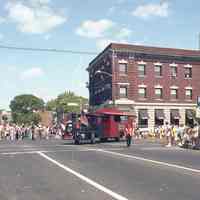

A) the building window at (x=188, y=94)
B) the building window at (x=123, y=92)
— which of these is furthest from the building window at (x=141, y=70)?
the building window at (x=188, y=94)

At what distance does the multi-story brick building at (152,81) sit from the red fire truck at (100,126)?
661 inches

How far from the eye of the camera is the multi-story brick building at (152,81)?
59.6m

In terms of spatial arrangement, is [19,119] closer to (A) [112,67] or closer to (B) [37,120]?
(B) [37,120]

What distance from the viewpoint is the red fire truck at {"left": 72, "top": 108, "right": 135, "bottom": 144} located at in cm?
3678

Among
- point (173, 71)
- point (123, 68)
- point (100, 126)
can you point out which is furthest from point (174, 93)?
point (100, 126)

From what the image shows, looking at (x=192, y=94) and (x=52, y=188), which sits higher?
(x=192, y=94)

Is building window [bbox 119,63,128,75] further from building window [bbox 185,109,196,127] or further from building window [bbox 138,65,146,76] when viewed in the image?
building window [bbox 185,109,196,127]

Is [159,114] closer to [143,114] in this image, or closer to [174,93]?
[143,114]

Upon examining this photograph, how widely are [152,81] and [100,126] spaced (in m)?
24.1

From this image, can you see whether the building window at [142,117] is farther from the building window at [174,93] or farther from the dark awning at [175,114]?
the building window at [174,93]

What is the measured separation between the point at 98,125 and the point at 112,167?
2305 cm

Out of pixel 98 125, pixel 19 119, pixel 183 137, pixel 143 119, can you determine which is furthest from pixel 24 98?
pixel 183 137

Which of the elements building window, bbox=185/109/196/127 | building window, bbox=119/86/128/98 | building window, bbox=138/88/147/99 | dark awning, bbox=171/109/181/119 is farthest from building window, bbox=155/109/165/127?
building window, bbox=119/86/128/98

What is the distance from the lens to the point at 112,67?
59.2 m
